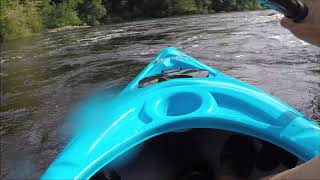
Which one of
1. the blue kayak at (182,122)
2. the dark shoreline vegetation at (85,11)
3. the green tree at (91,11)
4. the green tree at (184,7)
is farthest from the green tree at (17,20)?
the blue kayak at (182,122)

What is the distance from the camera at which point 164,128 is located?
2.00m

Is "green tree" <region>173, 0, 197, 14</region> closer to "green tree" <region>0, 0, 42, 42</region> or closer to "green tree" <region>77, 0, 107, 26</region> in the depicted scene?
"green tree" <region>77, 0, 107, 26</region>

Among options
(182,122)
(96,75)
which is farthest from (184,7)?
(182,122)

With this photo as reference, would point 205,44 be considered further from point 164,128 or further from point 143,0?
point 143,0

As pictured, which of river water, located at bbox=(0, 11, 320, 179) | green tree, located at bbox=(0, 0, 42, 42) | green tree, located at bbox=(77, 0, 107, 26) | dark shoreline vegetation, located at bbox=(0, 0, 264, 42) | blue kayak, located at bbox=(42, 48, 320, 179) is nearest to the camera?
blue kayak, located at bbox=(42, 48, 320, 179)

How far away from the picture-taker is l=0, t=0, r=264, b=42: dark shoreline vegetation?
17094 millimetres

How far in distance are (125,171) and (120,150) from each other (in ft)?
1.28

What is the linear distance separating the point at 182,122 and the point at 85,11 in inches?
961

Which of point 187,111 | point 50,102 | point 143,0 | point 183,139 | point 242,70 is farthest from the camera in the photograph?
point 143,0

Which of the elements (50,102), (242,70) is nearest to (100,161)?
(50,102)

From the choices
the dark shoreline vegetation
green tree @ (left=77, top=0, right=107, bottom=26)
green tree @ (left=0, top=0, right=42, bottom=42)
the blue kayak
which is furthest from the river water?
green tree @ (left=77, top=0, right=107, bottom=26)

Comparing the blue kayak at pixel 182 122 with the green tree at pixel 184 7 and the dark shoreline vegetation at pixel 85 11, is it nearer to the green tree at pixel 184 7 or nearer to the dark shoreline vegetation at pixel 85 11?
the dark shoreline vegetation at pixel 85 11

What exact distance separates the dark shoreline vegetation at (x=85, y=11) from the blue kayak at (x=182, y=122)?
1478 cm

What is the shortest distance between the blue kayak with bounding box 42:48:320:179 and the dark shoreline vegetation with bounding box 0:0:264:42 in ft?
48.5
